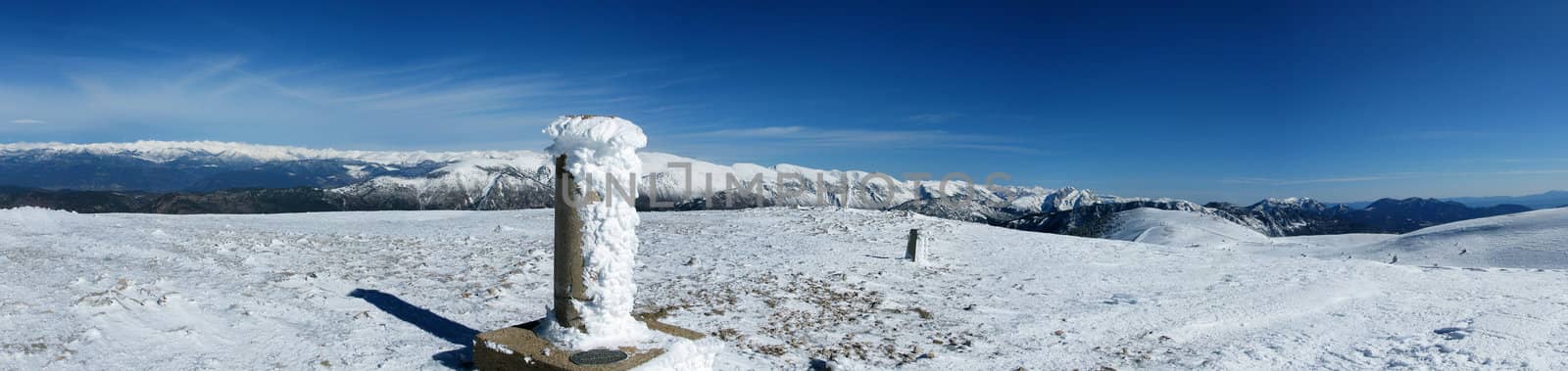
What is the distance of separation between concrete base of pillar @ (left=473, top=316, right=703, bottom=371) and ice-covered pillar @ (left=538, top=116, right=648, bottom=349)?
260 mm

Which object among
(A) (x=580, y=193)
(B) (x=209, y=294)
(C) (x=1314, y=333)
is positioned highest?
(A) (x=580, y=193)

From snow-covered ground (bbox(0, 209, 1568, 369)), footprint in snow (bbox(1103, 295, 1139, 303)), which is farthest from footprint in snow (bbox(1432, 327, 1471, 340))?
footprint in snow (bbox(1103, 295, 1139, 303))

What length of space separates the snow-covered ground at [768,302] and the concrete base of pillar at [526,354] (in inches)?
32.8

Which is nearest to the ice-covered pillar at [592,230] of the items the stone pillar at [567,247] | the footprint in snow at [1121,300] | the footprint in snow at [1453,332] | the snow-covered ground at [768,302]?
the stone pillar at [567,247]

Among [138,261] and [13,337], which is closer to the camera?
[13,337]

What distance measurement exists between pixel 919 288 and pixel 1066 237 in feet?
39.2

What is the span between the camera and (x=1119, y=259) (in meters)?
19.5

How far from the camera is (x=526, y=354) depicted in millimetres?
7340

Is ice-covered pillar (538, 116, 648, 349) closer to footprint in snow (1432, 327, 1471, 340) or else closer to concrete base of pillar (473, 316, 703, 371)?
concrete base of pillar (473, 316, 703, 371)

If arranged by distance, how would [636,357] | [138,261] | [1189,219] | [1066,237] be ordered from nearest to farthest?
[636,357], [138,261], [1066,237], [1189,219]

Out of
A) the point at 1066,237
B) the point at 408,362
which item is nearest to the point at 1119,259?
the point at 1066,237

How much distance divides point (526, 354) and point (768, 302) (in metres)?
5.93

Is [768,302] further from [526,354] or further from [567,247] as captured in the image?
[526,354]

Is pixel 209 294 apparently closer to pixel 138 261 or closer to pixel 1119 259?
pixel 138 261
